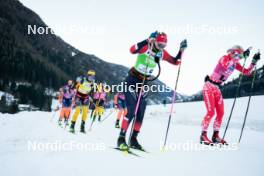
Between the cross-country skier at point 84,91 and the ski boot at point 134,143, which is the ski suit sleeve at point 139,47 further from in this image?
the cross-country skier at point 84,91

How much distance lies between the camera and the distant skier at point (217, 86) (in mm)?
6723

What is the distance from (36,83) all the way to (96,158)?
133471 millimetres

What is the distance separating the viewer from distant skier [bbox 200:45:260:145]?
265 inches

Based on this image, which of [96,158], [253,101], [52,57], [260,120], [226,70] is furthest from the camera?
[52,57]

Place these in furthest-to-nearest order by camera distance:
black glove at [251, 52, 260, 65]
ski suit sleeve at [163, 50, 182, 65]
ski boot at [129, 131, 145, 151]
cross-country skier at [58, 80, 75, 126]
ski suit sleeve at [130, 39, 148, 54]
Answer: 1. cross-country skier at [58, 80, 75, 126]
2. black glove at [251, 52, 260, 65]
3. ski suit sleeve at [163, 50, 182, 65]
4. ski boot at [129, 131, 145, 151]
5. ski suit sleeve at [130, 39, 148, 54]

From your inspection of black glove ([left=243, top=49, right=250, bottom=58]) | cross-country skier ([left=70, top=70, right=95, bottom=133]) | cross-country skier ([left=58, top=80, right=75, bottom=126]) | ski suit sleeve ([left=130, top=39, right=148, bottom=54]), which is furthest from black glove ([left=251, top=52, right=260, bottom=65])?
cross-country skier ([left=58, top=80, right=75, bottom=126])

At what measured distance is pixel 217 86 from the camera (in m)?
6.94

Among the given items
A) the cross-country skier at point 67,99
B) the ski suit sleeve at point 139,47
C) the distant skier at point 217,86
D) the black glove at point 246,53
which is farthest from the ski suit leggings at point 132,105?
the cross-country skier at point 67,99

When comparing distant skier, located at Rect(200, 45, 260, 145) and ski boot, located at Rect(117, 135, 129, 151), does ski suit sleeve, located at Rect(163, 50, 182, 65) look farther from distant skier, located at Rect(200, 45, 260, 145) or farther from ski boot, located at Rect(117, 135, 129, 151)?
ski boot, located at Rect(117, 135, 129, 151)

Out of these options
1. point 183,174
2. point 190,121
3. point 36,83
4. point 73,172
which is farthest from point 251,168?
point 36,83

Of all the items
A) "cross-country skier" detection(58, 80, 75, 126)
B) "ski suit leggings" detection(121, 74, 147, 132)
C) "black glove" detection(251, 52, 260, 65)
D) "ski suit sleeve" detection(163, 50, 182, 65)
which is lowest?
"cross-country skier" detection(58, 80, 75, 126)

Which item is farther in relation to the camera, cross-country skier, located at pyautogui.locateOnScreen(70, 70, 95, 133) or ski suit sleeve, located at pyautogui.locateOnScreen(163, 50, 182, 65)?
cross-country skier, located at pyautogui.locateOnScreen(70, 70, 95, 133)

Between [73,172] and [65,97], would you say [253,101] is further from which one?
[73,172]

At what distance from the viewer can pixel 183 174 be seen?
3646mm
